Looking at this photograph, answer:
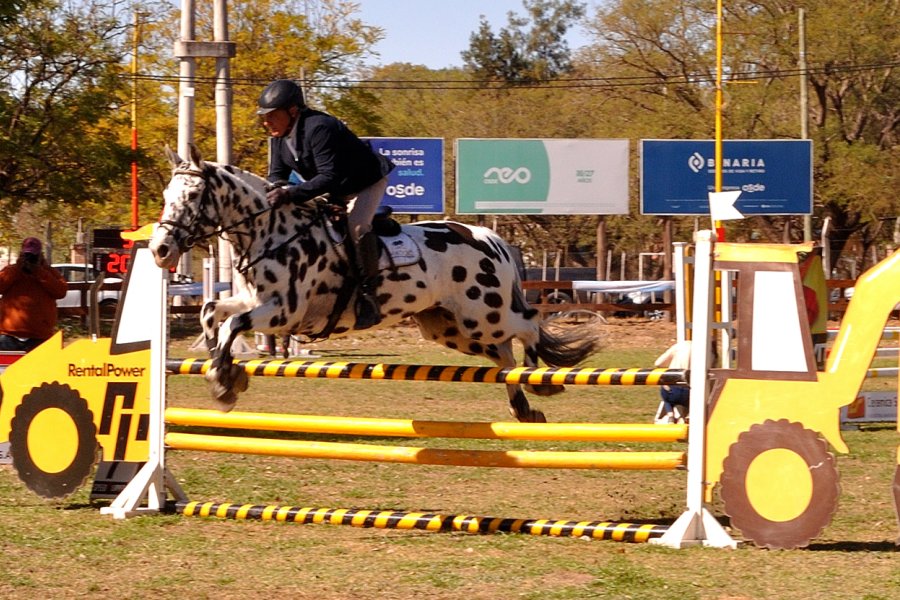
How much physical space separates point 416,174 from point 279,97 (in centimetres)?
2382

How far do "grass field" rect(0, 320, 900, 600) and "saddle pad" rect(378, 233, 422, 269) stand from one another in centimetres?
144

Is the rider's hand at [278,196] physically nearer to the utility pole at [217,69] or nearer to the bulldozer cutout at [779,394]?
the bulldozer cutout at [779,394]

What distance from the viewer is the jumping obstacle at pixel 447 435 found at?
244 inches

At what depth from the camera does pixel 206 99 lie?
35.5 meters

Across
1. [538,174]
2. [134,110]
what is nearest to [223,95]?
[538,174]

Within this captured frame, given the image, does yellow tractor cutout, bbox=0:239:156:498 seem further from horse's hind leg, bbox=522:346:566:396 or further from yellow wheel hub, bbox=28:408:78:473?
horse's hind leg, bbox=522:346:566:396

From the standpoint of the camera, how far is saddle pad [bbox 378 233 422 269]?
7406 mm

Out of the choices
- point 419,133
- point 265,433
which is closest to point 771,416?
point 265,433

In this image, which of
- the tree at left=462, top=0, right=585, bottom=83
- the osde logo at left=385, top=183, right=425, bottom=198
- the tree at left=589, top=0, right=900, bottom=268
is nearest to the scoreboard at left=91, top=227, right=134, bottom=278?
the osde logo at left=385, top=183, right=425, bottom=198

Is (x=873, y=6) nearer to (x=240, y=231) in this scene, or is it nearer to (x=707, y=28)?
(x=707, y=28)

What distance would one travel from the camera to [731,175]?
32344 mm

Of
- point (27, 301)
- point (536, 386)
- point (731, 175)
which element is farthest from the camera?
point (731, 175)

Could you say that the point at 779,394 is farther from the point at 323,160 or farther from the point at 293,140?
the point at 293,140

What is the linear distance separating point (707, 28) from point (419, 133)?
37.8 ft
